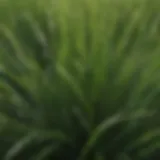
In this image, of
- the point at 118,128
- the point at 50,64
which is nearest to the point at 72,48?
the point at 50,64

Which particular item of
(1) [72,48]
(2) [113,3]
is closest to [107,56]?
(1) [72,48]

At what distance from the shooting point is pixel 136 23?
720 mm

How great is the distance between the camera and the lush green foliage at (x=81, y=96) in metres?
0.63

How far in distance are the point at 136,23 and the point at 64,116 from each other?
8.0 inches

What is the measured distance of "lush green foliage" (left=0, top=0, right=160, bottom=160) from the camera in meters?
0.63

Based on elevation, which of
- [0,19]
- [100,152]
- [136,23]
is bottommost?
[100,152]

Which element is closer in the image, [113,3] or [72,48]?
[72,48]

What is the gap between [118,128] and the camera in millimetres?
644

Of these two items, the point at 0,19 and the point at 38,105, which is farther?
the point at 0,19

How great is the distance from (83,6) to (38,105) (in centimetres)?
21

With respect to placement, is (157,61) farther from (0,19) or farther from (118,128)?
(0,19)

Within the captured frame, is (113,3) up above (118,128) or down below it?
above

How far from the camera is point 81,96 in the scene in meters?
0.63

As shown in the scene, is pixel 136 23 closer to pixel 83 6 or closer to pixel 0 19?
pixel 83 6
